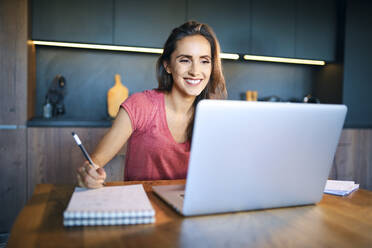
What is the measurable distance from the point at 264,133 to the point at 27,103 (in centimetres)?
224

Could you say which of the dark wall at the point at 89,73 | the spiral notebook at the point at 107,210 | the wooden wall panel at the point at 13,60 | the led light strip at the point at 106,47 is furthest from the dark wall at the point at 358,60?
the spiral notebook at the point at 107,210

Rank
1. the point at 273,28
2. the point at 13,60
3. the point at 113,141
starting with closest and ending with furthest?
the point at 113,141
the point at 13,60
the point at 273,28

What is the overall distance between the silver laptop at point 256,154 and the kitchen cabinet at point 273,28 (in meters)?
2.57

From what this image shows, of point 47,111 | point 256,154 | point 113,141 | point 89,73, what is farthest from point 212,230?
point 89,73

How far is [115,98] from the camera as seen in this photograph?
9.39 ft

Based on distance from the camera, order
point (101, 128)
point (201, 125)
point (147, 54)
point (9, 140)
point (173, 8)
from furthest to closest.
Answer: point (147, 54) → point (173, 8) → point (101, 128) → point (9, 140) → point (201, 125)

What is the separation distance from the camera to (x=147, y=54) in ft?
10.5

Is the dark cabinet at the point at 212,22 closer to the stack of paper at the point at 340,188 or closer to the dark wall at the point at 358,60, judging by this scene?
the dark wall at the point at 358,60

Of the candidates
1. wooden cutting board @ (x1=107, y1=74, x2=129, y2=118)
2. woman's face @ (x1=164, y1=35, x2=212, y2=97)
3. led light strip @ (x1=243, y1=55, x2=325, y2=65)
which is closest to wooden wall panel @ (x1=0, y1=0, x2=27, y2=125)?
wooden cutting board @ (x1=107, y1=74, x2=129, y2=118)

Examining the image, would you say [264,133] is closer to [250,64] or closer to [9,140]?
[9,140]

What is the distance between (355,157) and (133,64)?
239cm

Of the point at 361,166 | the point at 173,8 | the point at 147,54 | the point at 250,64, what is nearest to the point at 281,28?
the point at 250,64

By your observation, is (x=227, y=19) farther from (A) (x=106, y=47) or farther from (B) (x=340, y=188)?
(B) (x=340, y=188)

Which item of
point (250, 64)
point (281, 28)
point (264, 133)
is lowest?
point (264, 133)
